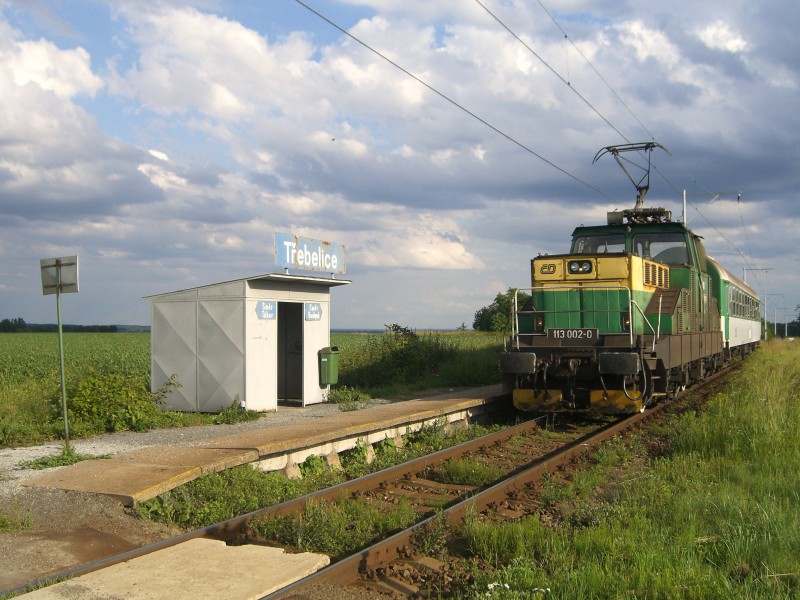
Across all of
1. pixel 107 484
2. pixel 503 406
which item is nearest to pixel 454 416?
pixel 503 406

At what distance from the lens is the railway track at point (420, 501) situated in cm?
514

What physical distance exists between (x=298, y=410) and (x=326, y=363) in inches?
56.4

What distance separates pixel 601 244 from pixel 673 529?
8.97m

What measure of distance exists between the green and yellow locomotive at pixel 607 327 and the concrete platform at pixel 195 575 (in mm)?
6708

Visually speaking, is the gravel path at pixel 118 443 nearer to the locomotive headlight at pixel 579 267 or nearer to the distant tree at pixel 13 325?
the locomotive headlight at pixel 579 267

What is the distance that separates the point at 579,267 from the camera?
12.2m

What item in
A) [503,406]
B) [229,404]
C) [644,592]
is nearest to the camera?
[644,592]

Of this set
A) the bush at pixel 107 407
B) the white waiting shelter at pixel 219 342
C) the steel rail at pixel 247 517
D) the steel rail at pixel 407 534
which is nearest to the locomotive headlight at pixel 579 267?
the steel rail at pixel 407 534

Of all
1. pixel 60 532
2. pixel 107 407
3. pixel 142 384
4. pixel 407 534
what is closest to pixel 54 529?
pixel 60 532

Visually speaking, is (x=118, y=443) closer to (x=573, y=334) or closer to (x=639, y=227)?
(x=573, y=334)

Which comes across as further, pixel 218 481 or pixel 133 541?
pixel 218 481

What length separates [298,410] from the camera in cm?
1448

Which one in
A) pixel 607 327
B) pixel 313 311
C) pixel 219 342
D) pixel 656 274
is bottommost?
pixel 219 342

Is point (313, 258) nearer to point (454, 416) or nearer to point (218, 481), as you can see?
point (454, 416)
